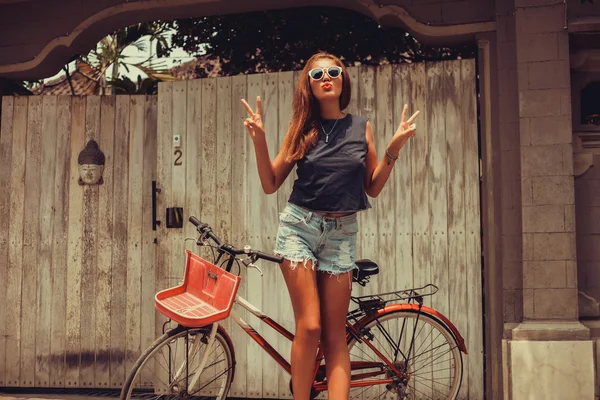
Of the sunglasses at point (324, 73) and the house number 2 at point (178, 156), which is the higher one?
the sunglasses at point (324, 73)

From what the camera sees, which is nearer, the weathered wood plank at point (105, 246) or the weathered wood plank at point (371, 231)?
the weathered wood plank at point (371, 231)

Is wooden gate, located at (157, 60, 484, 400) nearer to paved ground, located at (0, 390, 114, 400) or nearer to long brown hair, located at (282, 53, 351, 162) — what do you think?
paved ground, located at (0, 390, 114, 400)

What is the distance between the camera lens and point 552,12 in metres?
4.52

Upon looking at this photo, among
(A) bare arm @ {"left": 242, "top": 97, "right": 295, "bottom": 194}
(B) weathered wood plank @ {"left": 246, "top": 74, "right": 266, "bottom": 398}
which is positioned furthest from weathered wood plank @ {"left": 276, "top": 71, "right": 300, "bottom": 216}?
(A) bare arm @ {"left": 242, "top": 97, "right": 295, "bottom": 194}

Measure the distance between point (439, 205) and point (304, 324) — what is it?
1.99 m

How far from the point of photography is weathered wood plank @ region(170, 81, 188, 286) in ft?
17.6

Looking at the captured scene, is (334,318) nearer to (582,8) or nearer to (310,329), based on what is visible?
(310,329)

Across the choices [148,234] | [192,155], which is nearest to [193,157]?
[192,155]

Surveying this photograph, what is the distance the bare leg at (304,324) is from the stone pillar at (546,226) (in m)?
1.57

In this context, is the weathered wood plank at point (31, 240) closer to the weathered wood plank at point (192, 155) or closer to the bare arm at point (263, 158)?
the weathered wood plank at point (192, 155)

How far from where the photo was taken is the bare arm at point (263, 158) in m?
3.23

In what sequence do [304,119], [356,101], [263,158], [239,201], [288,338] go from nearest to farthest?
[263,158] < [304,119] < [288,338] < [356,101] < [239,201]

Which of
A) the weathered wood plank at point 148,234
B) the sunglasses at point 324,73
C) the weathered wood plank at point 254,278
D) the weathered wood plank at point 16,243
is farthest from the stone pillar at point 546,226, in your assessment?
the weathered wood plank at point 16,243

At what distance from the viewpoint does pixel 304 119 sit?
345cm
